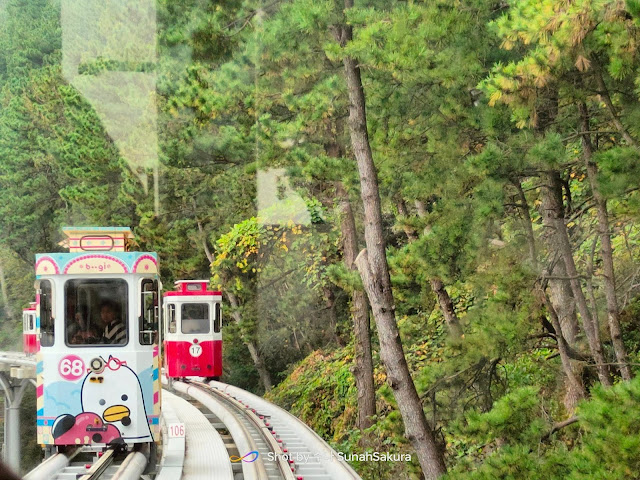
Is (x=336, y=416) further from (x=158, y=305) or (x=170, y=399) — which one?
(x=158, y=305)

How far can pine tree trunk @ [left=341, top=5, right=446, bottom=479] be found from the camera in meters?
8.34

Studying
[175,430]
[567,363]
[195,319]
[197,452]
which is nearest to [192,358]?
[195,319]

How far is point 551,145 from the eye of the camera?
6055 mm

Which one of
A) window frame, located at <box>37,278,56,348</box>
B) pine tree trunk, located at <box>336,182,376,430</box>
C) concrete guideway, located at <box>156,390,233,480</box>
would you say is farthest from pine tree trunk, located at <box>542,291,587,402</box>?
pine tree trunk, located at <box>336,182,376,430</box>

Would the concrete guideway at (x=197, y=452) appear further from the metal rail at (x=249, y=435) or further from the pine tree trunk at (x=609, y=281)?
the pine tree trunk at (x=609, y=281)

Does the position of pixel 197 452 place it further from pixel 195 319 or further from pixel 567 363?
pixel 195 319

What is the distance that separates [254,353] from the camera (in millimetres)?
19062

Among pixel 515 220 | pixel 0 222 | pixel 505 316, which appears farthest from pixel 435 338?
pixel 0 222

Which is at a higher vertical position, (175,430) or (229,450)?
(175,430)

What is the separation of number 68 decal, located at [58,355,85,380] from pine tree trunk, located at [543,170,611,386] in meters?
4.57

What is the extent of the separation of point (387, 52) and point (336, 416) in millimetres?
9340

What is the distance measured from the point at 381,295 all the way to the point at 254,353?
10825mm

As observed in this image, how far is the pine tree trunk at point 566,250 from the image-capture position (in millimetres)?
6715

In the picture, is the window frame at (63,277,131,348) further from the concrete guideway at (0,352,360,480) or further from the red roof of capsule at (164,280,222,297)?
the red roof of capsule at (164,280,222,297)
